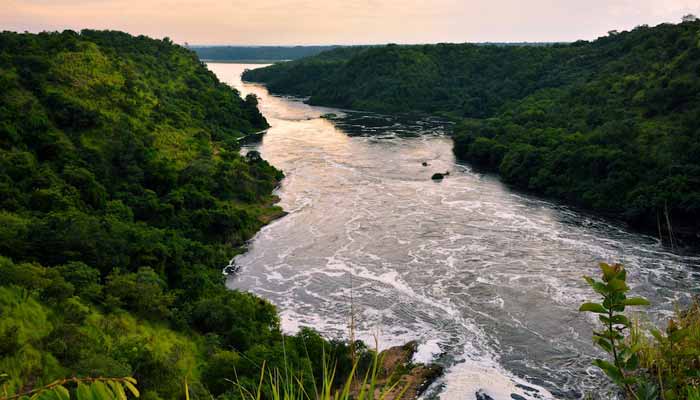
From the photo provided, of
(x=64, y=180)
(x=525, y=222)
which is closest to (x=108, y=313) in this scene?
(x=64, y=180)

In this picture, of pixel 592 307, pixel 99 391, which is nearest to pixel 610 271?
pixel 592 307

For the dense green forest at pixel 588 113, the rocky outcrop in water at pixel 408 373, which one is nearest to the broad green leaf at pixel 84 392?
the dense green forest at pixel 588 113

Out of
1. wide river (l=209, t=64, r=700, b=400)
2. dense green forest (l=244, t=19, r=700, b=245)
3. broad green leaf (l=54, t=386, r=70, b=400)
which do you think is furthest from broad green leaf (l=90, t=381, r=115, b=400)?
wide river (l=209, t=64, r=700, b=400)

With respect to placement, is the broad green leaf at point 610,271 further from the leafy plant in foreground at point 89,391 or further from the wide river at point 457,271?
the wide river at point 457,271

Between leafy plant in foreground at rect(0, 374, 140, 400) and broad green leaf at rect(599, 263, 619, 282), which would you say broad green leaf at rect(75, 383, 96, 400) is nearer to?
leafy plant in foreground at rect(0, 374, 140, 400)

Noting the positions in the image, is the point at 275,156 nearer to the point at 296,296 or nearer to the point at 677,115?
the point at 296,296

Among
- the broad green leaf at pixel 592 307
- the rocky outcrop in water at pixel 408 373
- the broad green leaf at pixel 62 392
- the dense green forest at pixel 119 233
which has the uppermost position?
the broad green leaf at pixel 592 307
